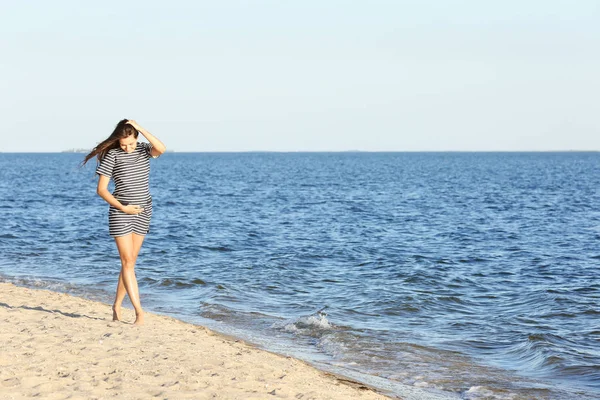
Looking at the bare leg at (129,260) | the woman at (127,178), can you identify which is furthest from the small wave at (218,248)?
the woman at (127,178)

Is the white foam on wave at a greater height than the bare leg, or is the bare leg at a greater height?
the bare leg

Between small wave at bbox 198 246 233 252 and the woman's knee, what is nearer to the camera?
the woman's knee

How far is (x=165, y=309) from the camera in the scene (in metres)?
12.1

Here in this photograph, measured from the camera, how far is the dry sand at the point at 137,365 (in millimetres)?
6191

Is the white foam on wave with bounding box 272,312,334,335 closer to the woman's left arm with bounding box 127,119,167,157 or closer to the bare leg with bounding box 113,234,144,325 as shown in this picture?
the bare leg with bounding box 113,234,144,325

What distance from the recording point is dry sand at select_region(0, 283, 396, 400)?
6191mm

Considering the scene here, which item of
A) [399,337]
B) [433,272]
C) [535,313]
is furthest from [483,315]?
[433,272]

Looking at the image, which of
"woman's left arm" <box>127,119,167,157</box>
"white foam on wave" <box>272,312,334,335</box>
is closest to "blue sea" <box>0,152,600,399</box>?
"white foam on wave" <box>272,312,334,335</box>

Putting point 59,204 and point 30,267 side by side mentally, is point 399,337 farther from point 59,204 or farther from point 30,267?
point 59,204

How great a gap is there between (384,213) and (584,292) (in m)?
18.6

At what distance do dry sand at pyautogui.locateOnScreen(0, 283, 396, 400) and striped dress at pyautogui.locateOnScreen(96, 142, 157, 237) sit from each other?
4.06 ft

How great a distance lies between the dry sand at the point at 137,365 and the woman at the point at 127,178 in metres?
1.09

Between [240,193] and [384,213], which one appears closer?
[384,213]

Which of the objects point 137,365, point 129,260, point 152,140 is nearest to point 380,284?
point 129,260
